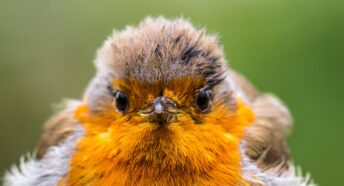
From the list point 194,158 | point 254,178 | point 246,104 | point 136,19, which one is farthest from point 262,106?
point 136,19

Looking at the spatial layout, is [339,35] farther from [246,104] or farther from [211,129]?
[211,129]

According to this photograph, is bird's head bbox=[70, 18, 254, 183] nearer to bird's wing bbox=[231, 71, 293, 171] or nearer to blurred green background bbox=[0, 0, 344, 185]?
bird's wing bbox=[231, 71, 293, 171]

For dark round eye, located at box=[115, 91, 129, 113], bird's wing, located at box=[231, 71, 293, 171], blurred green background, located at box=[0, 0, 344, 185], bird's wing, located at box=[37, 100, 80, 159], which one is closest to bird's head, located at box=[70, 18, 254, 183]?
dark round eye, located at box=[115, 91, 129, 113]

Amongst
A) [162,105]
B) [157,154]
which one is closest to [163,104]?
[162,105]

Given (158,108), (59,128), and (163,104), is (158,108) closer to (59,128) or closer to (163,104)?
(163,104)

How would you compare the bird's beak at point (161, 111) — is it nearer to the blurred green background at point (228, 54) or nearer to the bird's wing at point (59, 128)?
the bird's wing at point (59, 128)

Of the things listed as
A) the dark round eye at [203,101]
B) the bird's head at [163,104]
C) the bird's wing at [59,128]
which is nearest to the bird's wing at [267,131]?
the bird's head at [163,104]
